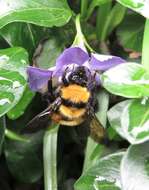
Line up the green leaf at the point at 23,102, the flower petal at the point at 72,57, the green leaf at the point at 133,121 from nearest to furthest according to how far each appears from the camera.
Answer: the green leaf at the point at 133,121
the flower petal at the point at 72,57
the green leaf at the point at 23,102

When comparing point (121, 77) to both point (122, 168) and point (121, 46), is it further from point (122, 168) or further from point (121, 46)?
point (121, 46)

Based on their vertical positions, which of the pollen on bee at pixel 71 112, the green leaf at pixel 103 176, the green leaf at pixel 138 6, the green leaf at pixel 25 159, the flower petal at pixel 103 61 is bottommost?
the green leaf at pixel 25 159

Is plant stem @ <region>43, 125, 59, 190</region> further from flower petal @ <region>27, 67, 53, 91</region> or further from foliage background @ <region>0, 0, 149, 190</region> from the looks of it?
flower petal @ <region>27, 67, 53, 91</region>

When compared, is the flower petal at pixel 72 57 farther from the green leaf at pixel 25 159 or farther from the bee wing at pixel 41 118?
the green leaf at pixel 25 159

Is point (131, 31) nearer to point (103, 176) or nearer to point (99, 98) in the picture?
point (99, 98)

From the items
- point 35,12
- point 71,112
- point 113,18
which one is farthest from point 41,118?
point 113,18

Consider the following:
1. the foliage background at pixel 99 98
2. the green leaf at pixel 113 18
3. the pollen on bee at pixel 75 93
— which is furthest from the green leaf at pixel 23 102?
the green leaf at pixel 113 18

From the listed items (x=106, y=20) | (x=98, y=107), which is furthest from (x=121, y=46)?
(x=98, y=107)
